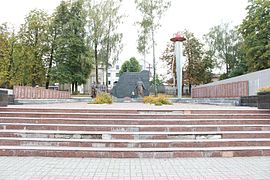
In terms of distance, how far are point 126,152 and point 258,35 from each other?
83.3 feet

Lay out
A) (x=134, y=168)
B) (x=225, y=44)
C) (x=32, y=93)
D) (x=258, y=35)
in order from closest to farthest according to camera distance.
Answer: (x=134, y=168)
(x=32, y=93)
(x=258, y=35)
(x=225, y=44)

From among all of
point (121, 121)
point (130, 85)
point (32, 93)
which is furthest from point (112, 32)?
point (121, 121)

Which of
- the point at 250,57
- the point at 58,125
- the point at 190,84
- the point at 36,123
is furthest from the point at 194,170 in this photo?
the point at 190,84

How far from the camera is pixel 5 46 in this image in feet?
92.3

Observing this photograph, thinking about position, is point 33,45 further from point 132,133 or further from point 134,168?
point 134,168

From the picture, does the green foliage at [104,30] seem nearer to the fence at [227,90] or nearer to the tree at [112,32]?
the tree at [112,32]

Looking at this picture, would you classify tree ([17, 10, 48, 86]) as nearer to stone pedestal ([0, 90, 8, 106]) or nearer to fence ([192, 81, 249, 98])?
fence ([192, 81, 249, 98])

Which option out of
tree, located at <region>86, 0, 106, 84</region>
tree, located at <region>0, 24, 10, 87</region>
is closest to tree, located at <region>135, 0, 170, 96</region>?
tree, located at <region>86, 0, 106, 84</region>

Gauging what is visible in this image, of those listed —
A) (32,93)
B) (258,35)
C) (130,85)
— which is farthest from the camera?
(258,35)

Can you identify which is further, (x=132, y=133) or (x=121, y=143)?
(x=132, y=133)

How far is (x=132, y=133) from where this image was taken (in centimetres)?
644

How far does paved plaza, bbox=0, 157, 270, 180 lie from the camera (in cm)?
431

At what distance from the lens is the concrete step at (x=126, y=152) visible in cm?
560

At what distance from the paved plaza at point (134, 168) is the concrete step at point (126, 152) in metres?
0.18
